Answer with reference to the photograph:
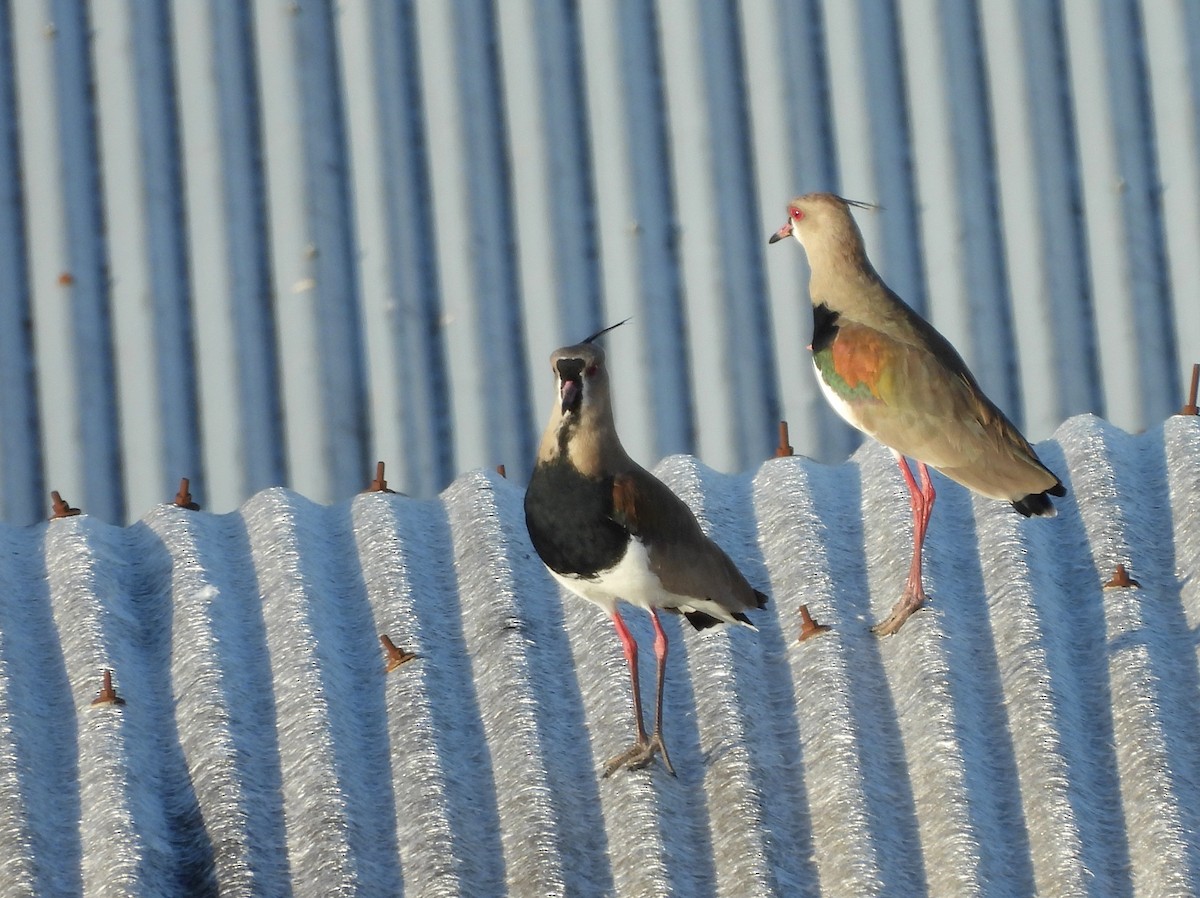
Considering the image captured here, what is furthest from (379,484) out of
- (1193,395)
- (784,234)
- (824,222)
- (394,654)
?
(1193,395)

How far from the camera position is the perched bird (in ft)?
13.2

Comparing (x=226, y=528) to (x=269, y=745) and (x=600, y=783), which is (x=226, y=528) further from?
(x=600, y=783)

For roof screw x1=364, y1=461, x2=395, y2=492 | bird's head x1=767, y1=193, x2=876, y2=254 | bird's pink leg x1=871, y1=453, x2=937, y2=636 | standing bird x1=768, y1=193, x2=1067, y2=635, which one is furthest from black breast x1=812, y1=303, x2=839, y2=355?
roof screw x1=364, y1=461, x2=395, y2=492

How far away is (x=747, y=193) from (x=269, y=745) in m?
3.03

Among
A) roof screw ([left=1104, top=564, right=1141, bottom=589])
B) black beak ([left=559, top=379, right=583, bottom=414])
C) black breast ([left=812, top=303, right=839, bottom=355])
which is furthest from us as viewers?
black breast ([left=812, top=303, right=839, bottom=355])

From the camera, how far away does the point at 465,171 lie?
6.10 m

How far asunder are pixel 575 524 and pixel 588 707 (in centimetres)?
51

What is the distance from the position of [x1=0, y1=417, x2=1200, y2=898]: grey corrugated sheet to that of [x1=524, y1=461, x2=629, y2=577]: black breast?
0.36m

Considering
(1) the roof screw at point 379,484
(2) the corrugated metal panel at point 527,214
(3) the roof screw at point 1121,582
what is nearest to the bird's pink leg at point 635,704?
(1) the roof screw at point 379,484

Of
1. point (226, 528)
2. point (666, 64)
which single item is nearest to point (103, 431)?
point (226, 528)

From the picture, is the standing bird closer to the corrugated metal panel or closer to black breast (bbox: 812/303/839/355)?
black breast (bbox: 812/303/839/355)

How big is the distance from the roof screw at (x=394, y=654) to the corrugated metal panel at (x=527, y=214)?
1.70 m

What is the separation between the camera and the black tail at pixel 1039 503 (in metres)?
4.46

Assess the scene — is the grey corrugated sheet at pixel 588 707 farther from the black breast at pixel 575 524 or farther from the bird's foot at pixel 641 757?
the black breast at pixel 575 524
